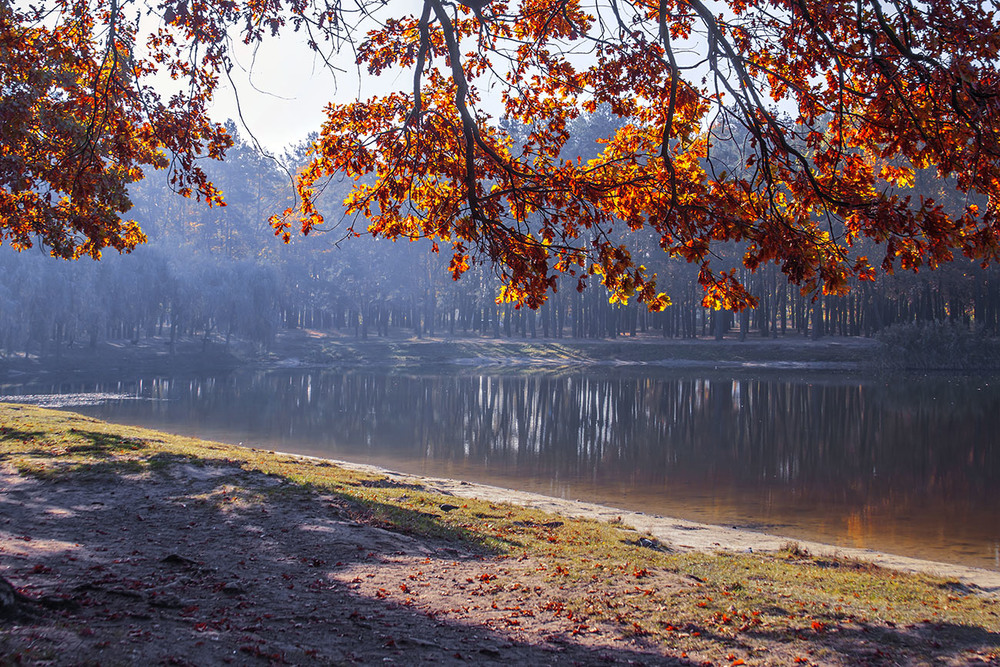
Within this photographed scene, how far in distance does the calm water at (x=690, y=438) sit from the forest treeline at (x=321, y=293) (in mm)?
8702

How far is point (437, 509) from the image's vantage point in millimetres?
12273

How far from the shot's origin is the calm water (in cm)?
1700

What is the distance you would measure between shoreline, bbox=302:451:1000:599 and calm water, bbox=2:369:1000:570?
1682mm

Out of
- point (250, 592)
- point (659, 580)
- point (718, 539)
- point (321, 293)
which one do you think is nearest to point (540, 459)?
point (718, 539)

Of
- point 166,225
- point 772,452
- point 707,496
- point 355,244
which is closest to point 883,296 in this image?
point 772,452

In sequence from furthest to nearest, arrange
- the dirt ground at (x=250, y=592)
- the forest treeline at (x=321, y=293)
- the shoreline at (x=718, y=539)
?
the forest treeline at (x=321, y=293)
the shoreline at (x=718, y=539)
the dirt ground at (x=250, y=592)

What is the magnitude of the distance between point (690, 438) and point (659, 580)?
19076mm

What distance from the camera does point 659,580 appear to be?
848cm

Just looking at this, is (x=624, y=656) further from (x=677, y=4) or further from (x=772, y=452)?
(x=772, y=452)

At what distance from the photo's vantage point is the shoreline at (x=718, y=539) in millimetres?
11352

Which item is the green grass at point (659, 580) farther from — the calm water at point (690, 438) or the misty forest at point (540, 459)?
the calm water at point (690, 438)

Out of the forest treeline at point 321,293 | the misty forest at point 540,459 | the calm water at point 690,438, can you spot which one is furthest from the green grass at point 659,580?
the forest treeline at point 321,293

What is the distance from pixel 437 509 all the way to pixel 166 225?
96.3 metres

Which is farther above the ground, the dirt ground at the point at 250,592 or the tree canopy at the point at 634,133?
the tree canopy at the point at 634,133
